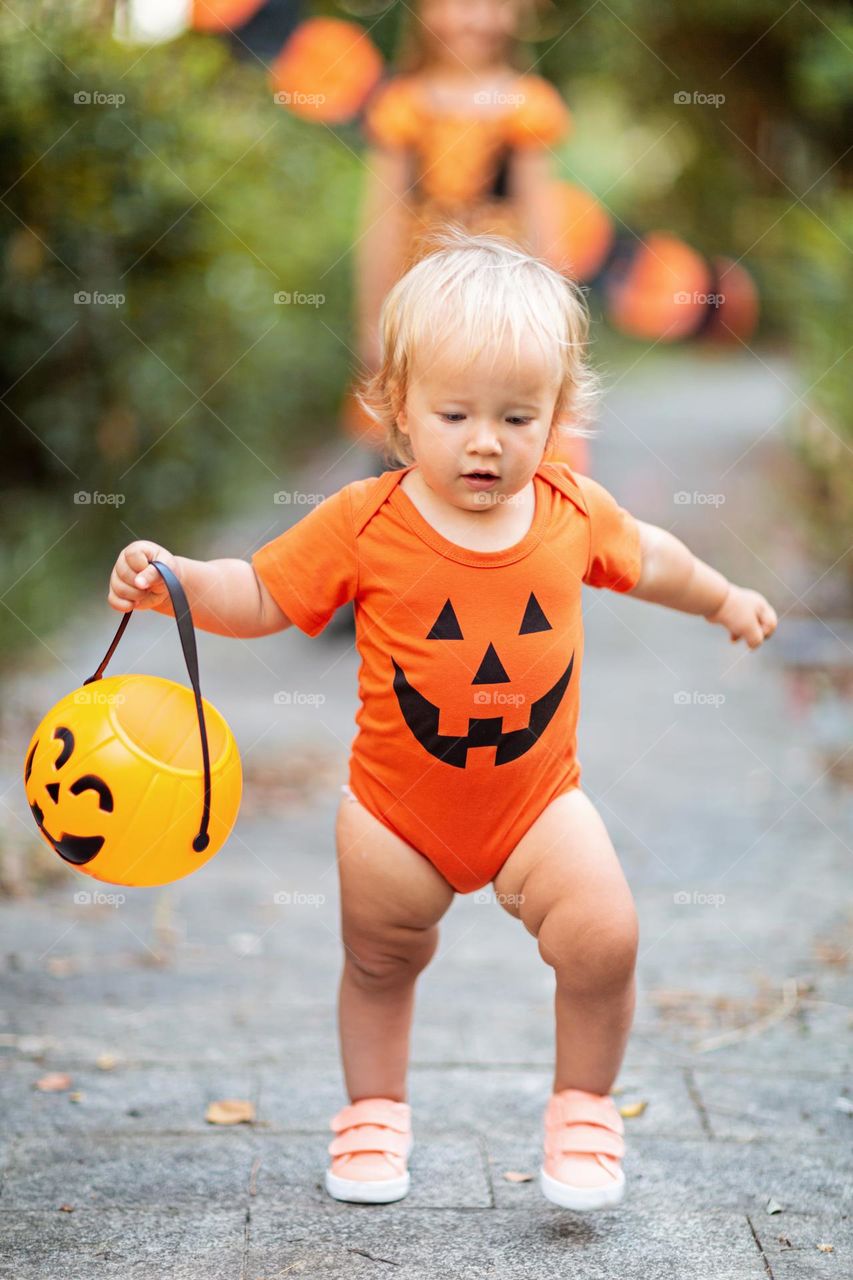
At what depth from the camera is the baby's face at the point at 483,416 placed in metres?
1.95

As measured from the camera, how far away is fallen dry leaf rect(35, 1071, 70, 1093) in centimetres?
251

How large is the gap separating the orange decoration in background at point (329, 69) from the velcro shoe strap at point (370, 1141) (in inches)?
166

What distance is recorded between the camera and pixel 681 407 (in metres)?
12.6

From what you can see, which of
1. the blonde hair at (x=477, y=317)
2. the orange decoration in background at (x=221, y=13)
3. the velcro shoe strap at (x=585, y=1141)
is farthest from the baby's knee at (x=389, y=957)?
the orange decoration in background at (x=221, y=13)

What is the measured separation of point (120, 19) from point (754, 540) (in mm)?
3815

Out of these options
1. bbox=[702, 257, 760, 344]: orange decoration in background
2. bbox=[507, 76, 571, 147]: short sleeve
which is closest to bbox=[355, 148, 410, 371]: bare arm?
bbox=[507, 76, 571, 147]: short sleeve

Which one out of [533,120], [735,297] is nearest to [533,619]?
[533,120]

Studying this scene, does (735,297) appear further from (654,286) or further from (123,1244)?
(123,1244)

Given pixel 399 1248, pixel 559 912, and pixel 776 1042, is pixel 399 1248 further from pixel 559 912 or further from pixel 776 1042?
pixel 776 1042

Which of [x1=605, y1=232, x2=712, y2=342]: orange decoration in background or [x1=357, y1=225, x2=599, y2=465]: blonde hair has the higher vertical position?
[x1=357, y1=225, x2=599, y2=465]: blonde hair

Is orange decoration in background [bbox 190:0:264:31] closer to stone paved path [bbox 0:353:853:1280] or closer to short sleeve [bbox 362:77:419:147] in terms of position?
short sleeve [bbox 362:77:419:147]

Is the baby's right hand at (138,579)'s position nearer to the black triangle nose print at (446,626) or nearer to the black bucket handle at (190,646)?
the black bucket handle at (190,646)

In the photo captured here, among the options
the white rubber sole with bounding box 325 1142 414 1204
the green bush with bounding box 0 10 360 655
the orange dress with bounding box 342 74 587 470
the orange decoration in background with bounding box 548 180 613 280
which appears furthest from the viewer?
the orange decoration in background with bounding box 548 180 613 280

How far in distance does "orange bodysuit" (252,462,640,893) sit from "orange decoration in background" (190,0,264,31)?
4.32 meters
